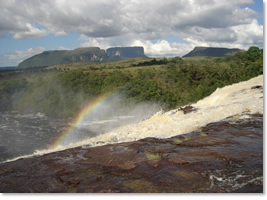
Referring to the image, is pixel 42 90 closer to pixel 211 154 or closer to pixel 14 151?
pixel 14 151

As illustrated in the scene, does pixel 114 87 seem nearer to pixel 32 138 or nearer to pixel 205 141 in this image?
pixel 32 138

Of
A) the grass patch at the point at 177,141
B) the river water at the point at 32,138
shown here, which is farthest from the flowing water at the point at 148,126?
the grass patch at the point at 177,141

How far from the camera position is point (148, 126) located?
11.3 m

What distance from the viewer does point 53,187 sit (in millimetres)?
4293

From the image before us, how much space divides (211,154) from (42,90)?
2754 inches

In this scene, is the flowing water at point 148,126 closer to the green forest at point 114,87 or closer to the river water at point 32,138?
the river water at point 32,138

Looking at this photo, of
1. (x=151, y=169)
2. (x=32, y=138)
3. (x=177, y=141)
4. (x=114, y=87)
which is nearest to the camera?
(x=151, y=169)

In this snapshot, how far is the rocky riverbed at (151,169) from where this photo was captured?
3.94m

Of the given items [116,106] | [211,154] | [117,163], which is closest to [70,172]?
[117,163]

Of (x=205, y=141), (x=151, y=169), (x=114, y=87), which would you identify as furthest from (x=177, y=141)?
(x=114, y=87)

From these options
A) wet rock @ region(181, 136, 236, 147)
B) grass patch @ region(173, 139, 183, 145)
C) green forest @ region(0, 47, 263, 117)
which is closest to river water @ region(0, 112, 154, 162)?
green forest @ region(0, 47, 263, 117)

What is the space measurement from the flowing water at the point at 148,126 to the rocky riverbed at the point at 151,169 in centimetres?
268

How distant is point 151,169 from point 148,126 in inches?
264

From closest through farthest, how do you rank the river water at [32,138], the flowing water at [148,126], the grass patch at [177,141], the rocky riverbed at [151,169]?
1. the rocky riverbed at [151,169]
2. the grass patch at [177,141]
3. the flowing water at [148,126]
4. the river water at [32,138]
